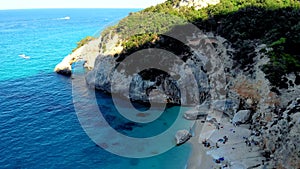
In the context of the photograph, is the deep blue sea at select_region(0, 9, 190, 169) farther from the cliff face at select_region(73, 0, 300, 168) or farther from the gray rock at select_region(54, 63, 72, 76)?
the cliff face at select_region(73, 0, 300, 168)

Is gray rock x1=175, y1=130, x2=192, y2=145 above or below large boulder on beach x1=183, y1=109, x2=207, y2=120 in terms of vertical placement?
below

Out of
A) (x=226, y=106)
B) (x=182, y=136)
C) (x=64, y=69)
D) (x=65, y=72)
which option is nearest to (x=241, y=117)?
(x=226, y=106)

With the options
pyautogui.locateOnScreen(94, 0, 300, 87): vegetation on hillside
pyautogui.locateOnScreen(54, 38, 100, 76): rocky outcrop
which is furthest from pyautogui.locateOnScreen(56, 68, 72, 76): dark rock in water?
pyautogui.locateOnScreen(94, 0, 300, 87): vegetation on hillside

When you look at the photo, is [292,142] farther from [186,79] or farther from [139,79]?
[139,79]

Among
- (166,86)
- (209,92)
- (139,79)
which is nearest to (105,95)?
(139,79)

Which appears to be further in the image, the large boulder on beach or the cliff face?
the large boulder on beach

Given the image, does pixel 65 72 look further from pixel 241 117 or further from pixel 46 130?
pixel 241 117

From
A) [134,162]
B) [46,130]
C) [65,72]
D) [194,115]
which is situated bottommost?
[134,162]
